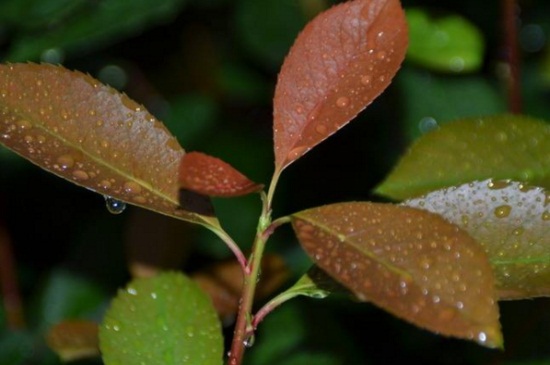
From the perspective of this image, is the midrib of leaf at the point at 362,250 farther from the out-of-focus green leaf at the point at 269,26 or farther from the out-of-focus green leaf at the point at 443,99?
the out-of-focus green leaf at the point at 269,26

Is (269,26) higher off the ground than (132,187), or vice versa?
(132,187)

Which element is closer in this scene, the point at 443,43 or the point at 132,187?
the point at 132,187

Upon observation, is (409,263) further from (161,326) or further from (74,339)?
(74,339)

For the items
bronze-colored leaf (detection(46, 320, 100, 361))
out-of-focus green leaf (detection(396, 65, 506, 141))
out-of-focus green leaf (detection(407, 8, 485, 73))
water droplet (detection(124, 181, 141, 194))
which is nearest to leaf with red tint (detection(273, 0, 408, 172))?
water droplet (detection(124, 181, 141, 194))

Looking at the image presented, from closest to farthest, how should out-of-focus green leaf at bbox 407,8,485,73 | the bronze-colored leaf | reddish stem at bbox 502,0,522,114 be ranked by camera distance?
the bronze-colored leaf, reddish stem at bbox 502,0,522,114, out-of-focus green leaf at bbox 407,8,485,73

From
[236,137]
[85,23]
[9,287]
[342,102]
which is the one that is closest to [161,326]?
[342,102]

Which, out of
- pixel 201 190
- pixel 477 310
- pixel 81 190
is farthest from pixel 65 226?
pixel 477 310

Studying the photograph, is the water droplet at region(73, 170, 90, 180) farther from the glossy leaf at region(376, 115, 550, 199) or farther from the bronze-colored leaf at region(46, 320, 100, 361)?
the bronze-colored leaf at region(46, 320, 100, 361)
